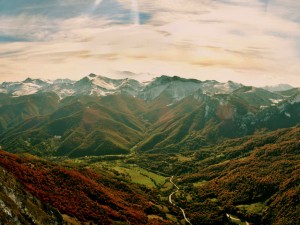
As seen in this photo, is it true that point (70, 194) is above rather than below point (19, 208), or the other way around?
below

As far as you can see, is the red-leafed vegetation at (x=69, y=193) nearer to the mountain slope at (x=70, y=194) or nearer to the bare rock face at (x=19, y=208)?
Result: the mountain slope at (x=70, y=194)

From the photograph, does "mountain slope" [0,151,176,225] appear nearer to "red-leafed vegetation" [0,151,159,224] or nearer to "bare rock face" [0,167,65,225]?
"red-leafed vegetation" [0,151,159,224]

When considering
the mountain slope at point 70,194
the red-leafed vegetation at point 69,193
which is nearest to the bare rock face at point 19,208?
the mountain slope at point 70,194

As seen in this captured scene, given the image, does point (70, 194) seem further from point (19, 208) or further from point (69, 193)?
point (19, 208)

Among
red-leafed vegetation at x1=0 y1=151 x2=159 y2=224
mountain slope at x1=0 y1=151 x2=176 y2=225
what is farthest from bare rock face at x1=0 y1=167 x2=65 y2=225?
red-leafed vegetation at x1=0 y1=151 x2=159 y2=224

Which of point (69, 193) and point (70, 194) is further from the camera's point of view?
point (69, 193)

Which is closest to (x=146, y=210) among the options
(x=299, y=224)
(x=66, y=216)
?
(x=66, y=216)

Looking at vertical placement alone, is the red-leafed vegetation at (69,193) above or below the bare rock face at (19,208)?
below

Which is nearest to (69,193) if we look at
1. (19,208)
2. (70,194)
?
(70,194)
